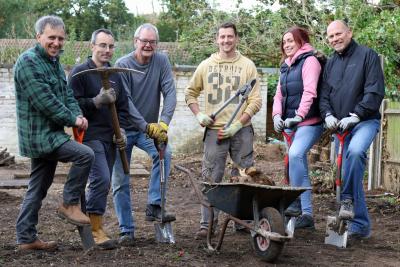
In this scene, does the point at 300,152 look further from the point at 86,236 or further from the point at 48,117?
the point at 48,117

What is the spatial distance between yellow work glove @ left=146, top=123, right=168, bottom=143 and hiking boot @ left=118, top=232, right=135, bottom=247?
2.81 feet

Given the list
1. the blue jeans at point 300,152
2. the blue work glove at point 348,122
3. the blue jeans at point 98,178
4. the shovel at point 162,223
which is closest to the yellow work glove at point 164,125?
the shovel at point 162,223

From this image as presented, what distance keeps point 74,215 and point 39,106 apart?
850 mm

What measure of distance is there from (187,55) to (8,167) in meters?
7.27

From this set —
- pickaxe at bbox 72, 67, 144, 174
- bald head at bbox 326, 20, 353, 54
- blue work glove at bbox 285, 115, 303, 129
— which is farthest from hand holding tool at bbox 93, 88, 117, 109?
bald head at bbox 326, 20, 353, 54

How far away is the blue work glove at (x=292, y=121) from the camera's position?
19.6ft

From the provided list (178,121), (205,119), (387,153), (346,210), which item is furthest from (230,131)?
(178,121)

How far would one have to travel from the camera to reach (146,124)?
553 cm

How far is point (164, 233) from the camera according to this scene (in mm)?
5645

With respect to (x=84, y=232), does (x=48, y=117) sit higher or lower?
higher

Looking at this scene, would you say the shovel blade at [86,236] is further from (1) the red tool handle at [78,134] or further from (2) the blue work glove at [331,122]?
(2) the blue work glove at [331,122]

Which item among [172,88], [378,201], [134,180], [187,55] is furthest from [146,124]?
[187,55]

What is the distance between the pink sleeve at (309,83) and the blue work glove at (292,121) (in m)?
0.04

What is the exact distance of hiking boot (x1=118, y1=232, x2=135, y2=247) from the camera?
5504 millimetres
